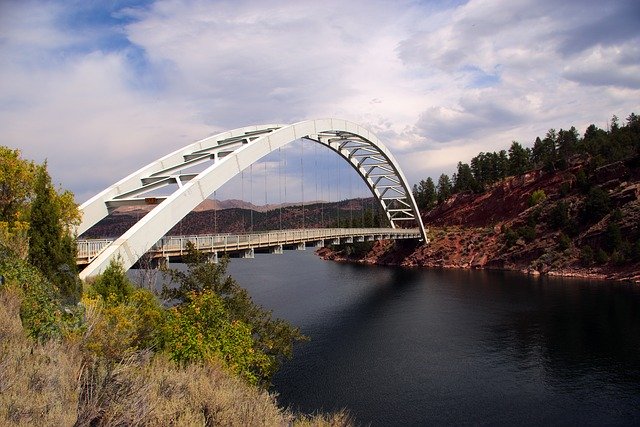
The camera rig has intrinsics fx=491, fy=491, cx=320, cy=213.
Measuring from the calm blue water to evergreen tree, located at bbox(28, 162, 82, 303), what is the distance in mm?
8119

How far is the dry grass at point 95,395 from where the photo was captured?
17.4ft

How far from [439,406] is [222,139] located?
63.3 feet

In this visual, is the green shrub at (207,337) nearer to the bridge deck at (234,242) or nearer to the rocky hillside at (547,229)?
the bridge deck at (234,242)

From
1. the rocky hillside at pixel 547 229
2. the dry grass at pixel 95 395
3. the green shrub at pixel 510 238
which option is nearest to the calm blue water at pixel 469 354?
the rocky hillside at pixel 547 229

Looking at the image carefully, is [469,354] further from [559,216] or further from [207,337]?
[559,216]

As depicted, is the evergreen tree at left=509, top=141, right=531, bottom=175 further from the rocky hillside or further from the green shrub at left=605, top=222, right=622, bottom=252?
the green shrub at left=605, top=222, right=622, bottom=252

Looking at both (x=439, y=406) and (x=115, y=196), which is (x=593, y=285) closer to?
(x=439, y=406)

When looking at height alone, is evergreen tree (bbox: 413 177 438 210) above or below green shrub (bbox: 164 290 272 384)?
above

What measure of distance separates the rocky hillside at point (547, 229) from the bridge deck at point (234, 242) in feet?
60.3

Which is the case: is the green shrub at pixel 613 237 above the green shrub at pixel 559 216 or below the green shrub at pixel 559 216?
below

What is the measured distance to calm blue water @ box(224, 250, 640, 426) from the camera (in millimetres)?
16281

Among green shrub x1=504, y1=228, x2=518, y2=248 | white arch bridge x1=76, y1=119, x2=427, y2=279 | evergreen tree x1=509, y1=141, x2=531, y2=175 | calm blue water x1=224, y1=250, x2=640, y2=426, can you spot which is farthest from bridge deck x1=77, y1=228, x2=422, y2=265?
evergreen tree x1=509, y1=141, x2=531, y2=175

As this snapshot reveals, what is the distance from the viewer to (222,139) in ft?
95.4

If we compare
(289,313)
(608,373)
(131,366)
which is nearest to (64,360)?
(131,366)
